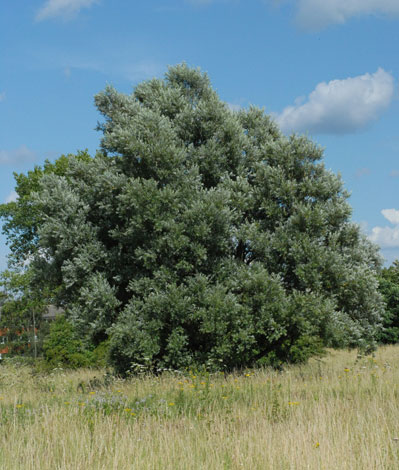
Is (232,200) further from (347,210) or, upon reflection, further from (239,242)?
(347,210)

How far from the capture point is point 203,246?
47.0 feet

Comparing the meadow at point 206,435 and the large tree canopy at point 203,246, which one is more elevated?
the large tree canopy at point 203,246

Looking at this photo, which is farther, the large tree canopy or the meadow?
the large tree canopy

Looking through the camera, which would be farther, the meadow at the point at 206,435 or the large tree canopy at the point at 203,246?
the large tree canopy at the point at 203,246

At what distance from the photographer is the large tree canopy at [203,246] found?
1398 cm

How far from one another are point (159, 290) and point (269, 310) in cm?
314

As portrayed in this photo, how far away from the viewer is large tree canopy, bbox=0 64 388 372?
1398cm

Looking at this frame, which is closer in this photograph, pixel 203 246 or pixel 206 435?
pixel 206 435

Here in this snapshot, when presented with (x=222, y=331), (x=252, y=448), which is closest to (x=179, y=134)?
(x=222, y=331)

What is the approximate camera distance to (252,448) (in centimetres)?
592

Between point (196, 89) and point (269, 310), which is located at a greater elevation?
point (196, 89)

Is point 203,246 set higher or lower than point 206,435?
higher

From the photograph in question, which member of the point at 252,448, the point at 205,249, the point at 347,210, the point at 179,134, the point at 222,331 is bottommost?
the point at 252,448

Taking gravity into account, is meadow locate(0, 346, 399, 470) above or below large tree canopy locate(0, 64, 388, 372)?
below
